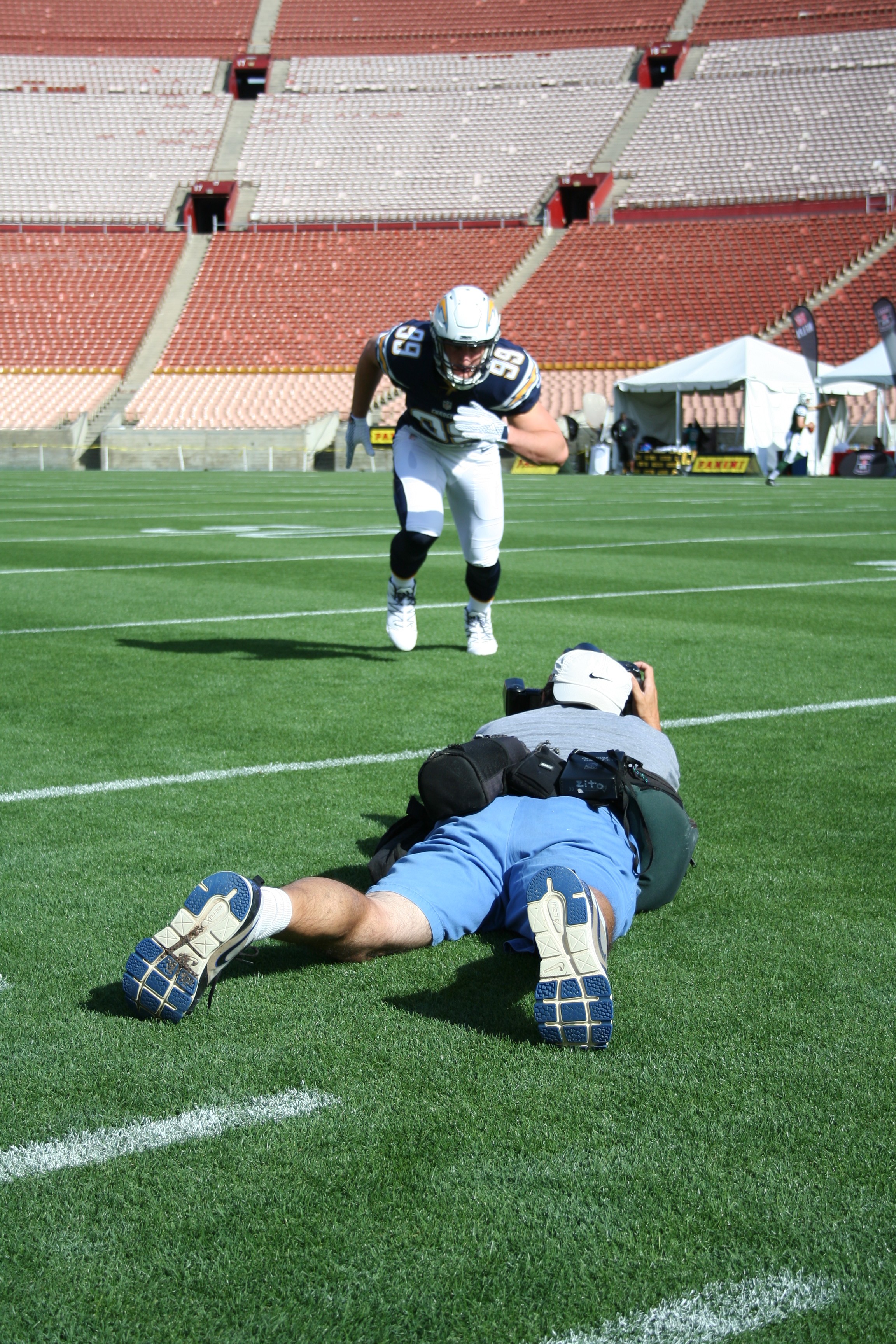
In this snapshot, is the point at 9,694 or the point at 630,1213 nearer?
the point at 630,1213

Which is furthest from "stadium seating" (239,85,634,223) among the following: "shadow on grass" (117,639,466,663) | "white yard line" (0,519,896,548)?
"shadow on grass" (117,639,466,663)

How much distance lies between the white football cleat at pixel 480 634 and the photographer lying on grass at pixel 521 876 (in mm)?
3421

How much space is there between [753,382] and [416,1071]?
101 feet

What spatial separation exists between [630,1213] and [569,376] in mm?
39967

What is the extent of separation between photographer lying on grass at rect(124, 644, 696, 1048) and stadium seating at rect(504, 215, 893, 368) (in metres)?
38.2

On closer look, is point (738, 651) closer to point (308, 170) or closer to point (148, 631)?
point (148, 631)

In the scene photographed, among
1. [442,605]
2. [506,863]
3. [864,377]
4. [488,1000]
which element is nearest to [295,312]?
[864,377]

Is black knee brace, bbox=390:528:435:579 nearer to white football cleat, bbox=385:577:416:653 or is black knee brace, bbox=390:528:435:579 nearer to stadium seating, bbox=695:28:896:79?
white football cleat, bbox=385:577:416:653

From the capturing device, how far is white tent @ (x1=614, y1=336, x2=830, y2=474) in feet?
104

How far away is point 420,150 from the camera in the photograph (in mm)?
52406

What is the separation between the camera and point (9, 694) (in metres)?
6.14

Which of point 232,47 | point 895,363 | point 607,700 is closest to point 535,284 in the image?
point 895,363

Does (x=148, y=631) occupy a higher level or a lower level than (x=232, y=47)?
lower

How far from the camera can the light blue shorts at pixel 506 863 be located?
10.2 feet
